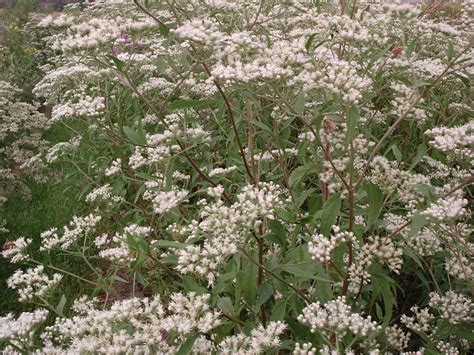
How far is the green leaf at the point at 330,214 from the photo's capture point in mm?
2330

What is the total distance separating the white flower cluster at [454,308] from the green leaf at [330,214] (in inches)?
29.6

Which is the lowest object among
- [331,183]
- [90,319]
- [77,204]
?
[77,204]

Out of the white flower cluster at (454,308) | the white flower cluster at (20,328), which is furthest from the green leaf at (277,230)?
the white flower cluster at (20,328)

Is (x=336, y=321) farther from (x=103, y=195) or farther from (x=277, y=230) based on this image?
(x=103, y=195)

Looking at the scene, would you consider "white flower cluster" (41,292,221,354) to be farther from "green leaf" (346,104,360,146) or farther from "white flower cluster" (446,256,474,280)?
"white flower cluster" (446,256,474,280)

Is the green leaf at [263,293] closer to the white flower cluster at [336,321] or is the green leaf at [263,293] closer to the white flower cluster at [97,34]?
the white flower cluster at [336,321]

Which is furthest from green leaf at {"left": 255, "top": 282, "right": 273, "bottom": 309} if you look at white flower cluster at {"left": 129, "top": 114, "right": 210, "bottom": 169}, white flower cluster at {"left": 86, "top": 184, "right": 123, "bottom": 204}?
white flower cluster at {"left": 86, "top": 184, "right": 123, "bottom": 204}

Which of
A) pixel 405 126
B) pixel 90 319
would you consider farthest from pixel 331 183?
pixel 405 126

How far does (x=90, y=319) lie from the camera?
88.2 inches

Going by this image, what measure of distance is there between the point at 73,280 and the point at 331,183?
9.94 feet

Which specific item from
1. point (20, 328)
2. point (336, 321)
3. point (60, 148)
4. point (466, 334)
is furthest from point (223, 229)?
point (60, 148)

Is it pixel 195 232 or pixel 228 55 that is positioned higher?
pixel 228 55

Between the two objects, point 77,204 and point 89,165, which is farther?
point 77,204

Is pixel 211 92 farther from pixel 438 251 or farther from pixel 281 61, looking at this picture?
pixel 438 251
